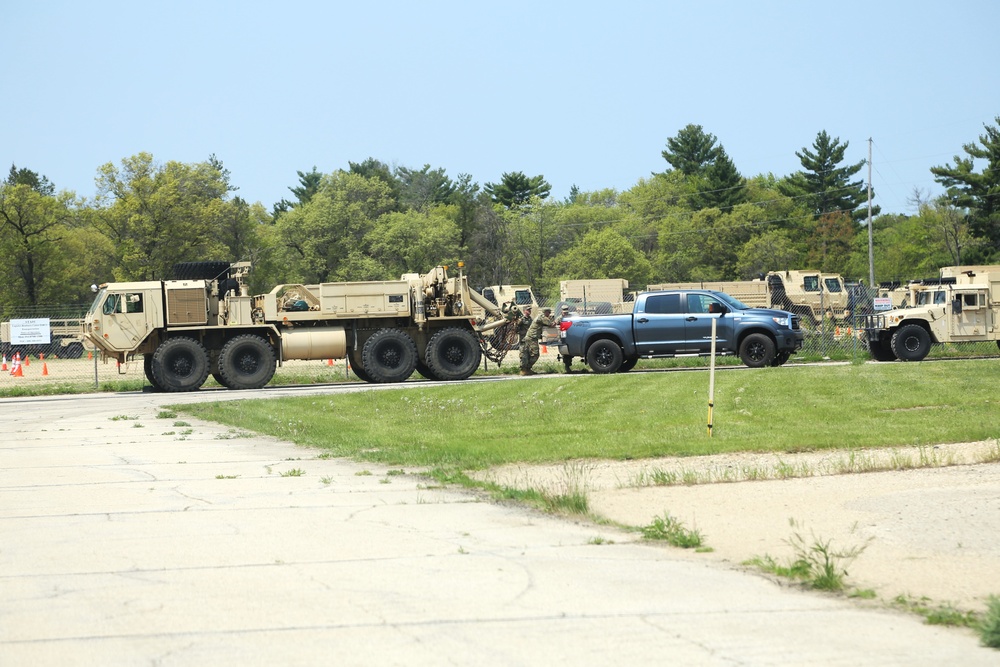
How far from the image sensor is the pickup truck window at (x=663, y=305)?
28938mm

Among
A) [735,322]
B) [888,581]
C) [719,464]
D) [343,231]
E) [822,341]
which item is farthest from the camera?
[343,231]

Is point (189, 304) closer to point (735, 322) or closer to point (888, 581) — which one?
point (735, 322)

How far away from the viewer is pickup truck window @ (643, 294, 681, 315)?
28938 millimetres

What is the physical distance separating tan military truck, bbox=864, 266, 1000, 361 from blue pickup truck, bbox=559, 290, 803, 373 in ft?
10.1

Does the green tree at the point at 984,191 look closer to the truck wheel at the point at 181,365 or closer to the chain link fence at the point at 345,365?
→ the chain link fence at the point at 345,365

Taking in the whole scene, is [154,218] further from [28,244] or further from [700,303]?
[700,303]

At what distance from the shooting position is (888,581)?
Answer: 7.37m

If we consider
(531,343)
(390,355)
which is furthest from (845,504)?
(390,355)

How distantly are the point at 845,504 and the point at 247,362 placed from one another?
23140 mm

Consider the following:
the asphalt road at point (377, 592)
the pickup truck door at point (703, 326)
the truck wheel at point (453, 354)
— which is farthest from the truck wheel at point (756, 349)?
the asphalt road at point (377, 592)

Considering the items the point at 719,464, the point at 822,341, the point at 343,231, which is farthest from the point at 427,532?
the point at 343,231

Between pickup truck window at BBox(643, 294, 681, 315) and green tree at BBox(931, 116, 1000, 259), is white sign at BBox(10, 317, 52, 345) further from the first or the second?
green tree at BBox(931, 116, 1000, 259)

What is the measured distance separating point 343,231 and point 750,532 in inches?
3131

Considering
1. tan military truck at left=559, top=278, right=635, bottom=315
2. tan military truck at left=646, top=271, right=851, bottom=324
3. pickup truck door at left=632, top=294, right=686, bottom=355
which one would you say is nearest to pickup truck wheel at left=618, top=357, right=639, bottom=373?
pickup truck door at left=632, top=294, right=686, bottom=355
